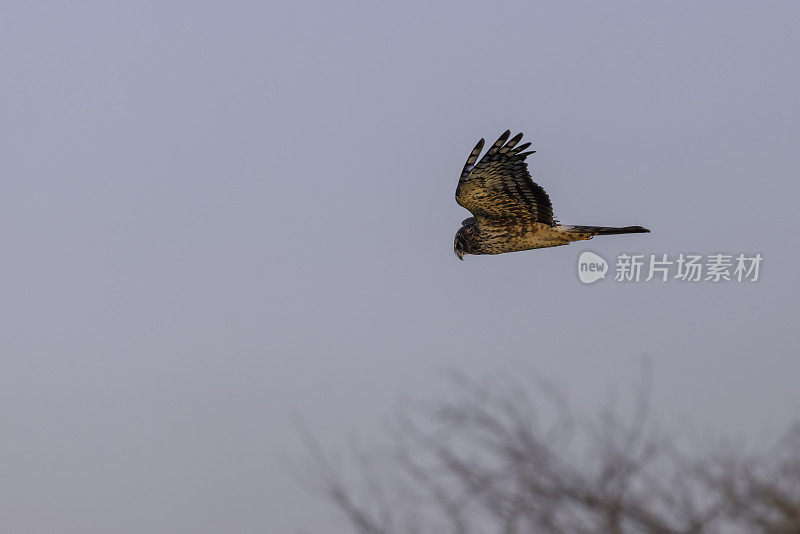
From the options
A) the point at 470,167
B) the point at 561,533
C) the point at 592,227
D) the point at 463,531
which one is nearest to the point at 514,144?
the point at 470,167

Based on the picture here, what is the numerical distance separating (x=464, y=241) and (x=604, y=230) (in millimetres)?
1938

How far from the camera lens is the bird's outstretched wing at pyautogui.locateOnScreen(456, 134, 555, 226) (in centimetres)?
1412

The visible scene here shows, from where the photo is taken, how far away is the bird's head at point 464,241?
48.6ft

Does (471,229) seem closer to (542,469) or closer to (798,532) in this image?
(542,469)

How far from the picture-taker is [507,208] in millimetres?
14422

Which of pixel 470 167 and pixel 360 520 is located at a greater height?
pixel 470 167

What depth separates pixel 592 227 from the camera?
47.1 feet

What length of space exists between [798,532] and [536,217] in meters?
11.9

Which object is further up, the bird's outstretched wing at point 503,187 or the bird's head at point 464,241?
the bird's outstretched wing at point 503,187

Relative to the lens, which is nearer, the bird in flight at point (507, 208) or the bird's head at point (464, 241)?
the bird in flight at point (507, 208)

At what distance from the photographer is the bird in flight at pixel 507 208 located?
46.4 ft

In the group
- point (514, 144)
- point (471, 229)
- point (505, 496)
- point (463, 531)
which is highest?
point (514, 144)

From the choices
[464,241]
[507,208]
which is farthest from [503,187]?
[464,241]

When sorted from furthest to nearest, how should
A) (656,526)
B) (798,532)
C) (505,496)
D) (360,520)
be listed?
(360,520) → (505,496) → (656,526) → (798,532)
